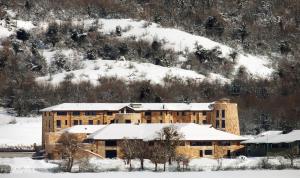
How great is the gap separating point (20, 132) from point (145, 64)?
4461cm

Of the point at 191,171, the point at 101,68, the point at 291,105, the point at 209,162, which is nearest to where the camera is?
the point at 191,171

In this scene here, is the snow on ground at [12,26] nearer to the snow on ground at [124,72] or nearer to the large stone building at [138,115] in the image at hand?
the snow on ground at [124,72]

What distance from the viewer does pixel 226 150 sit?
363ft

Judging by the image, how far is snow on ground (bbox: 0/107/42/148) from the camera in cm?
12669

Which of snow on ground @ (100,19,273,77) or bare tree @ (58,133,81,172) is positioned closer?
bare tree @ (58,133,81,172)

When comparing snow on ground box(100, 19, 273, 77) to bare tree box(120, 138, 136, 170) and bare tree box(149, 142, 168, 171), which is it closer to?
bare tree box(120, 138, 136, 170)

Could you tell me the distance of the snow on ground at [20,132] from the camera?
126688 millimetres

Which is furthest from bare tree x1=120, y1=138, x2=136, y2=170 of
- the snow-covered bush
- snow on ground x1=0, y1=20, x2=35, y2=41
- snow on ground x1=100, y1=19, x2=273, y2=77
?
snow on ground x1=0, y1=20, x2=35, y2=41

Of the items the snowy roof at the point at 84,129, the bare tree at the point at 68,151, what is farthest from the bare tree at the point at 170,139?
the snowy roof at the point at 84,129

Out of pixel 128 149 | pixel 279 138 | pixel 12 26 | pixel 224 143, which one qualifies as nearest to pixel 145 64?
pixel 12 26

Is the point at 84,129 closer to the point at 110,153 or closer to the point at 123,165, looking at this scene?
the point at 110,153

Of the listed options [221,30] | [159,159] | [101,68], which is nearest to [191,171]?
[159,159]

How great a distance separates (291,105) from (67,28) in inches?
2138

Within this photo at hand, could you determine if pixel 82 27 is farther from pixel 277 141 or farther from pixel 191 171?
pixel 191 171
